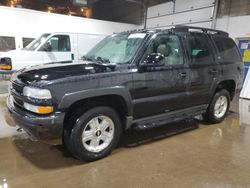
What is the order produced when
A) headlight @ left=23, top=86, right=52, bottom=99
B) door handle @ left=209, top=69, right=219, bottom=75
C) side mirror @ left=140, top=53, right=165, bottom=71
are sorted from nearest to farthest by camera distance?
headlight @ left=23, top=86, right=52, bottom=99
side mirror @ left=140, top=53, right=165, bottom=71
door handle @ left=209, top=69, right=219, bottom=75

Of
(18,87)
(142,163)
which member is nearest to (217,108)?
(142,163)

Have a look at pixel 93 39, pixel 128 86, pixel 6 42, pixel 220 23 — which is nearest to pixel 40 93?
pixel 128 86

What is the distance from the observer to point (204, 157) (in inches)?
115

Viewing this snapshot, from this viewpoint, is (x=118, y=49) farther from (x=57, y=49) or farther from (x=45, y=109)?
(x=57, y=49)

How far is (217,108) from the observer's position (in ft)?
14.3

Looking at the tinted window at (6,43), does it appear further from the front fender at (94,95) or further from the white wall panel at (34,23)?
the front fender at (94,95)

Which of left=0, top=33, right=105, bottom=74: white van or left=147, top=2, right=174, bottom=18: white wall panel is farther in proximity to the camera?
left=147, top=2, right=174, bottom=18: white wall panel

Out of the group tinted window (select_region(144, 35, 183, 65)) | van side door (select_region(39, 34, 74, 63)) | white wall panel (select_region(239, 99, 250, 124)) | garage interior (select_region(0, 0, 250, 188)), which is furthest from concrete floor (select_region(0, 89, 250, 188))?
van side door (select_region(39, 34, 74, 63))

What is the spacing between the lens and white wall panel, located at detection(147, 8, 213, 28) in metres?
9.13

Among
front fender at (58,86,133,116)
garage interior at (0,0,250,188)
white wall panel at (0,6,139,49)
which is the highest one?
white wall panel at (0,6,139,49)

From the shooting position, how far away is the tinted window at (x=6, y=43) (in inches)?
331

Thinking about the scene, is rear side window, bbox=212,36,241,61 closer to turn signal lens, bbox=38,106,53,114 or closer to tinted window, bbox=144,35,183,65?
tinted window, bbox=144,35,183,65

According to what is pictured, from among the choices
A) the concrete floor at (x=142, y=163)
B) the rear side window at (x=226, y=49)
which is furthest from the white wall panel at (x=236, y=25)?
the concrete floor at (x=142, y=163)

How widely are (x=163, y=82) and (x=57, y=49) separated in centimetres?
523
